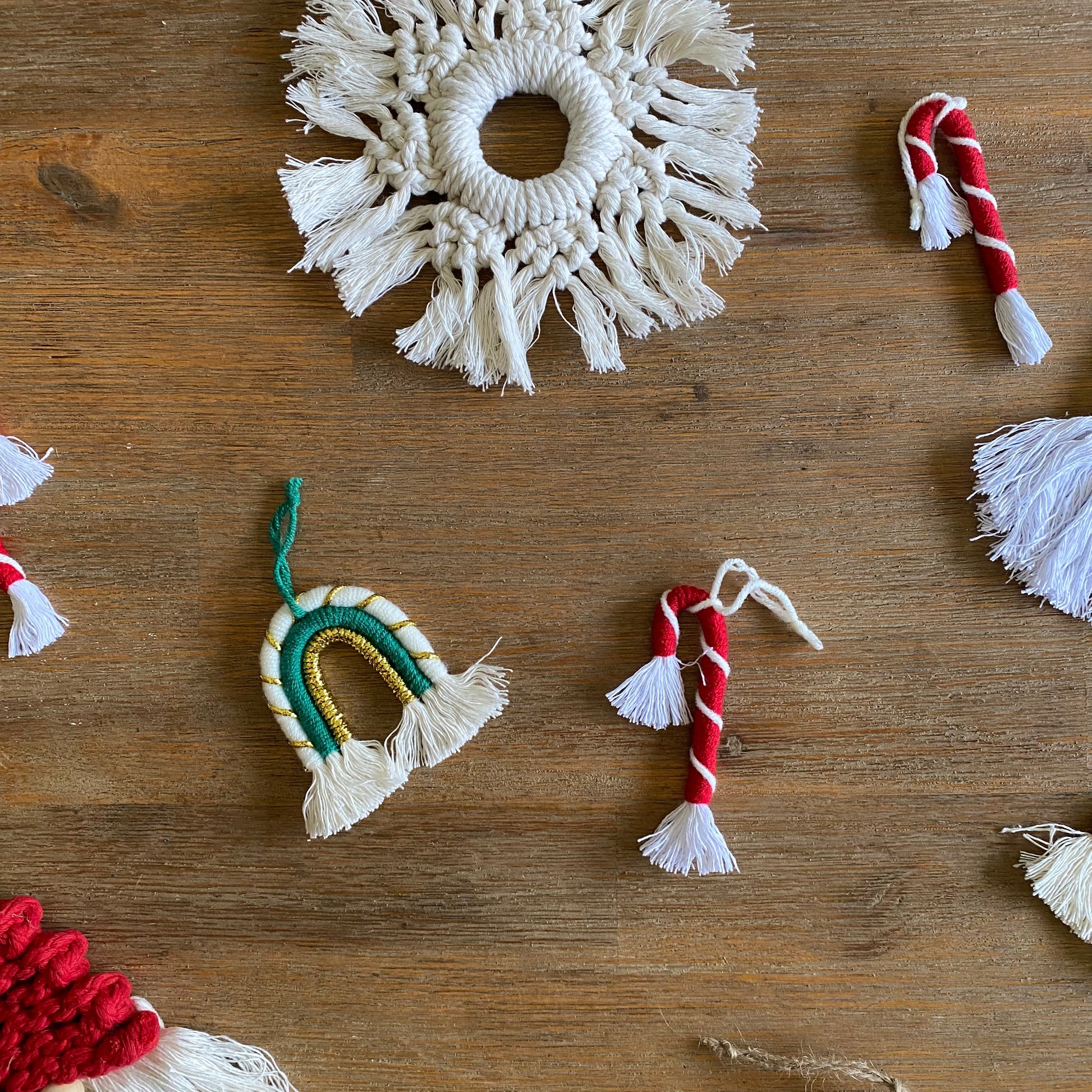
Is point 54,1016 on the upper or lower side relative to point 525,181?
lower

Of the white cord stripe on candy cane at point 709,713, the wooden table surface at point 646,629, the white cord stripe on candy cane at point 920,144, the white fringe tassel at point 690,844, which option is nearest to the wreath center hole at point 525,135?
the wooden table surface at point 646,629

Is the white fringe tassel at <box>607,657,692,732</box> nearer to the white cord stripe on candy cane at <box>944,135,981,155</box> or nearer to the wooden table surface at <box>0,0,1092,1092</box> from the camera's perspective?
the wooden table surface at <box>0,0,1092,1092</box>

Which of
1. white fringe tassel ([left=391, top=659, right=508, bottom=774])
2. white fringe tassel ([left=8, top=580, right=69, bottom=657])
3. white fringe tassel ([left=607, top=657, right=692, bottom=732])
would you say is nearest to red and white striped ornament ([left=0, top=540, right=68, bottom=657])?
white fringe tassel ([left=8, top=580, right=69, bottom=657])

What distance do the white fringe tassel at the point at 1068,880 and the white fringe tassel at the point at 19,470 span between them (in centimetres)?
112

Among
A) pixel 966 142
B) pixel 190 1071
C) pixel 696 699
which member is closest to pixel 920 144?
pixel 966 142

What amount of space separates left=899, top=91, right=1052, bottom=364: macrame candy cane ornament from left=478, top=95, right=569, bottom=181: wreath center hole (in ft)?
1.18

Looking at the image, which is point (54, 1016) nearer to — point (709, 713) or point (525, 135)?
point (709, 713)

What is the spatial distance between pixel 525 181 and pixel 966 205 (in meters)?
0.47

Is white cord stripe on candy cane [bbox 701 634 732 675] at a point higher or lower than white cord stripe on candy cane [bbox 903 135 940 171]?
lower

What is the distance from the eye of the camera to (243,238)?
82 centimetres

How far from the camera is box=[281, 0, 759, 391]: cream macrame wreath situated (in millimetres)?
774

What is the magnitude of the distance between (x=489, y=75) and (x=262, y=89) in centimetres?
25

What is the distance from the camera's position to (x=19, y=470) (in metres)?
0.81

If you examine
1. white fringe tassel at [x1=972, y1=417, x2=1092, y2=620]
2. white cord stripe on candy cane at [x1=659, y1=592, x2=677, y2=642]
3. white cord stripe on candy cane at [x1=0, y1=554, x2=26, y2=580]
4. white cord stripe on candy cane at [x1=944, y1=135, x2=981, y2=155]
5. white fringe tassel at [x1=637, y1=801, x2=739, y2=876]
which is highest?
white cord stripe on candy cane at [x1=944, y1=135, x2=981, y2=155]
